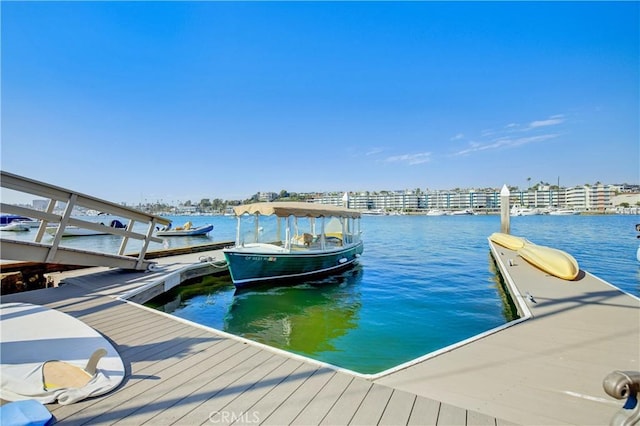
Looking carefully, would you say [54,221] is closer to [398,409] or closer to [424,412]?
[398,409]

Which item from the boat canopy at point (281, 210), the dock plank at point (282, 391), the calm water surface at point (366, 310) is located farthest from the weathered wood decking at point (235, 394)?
the boat canopy at point (281, 210)

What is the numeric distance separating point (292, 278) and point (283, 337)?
4108 millimetres

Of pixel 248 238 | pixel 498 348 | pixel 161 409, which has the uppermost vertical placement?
pixel 248 238

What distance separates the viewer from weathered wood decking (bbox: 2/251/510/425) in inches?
93.0

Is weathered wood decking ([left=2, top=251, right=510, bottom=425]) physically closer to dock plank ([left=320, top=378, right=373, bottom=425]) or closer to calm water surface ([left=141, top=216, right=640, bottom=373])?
dock plank ([left=320, top=378, right=373, bottom=425])

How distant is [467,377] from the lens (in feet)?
10.3

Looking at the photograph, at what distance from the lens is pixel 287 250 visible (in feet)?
32.6

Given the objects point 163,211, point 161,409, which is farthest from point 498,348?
point 163,211

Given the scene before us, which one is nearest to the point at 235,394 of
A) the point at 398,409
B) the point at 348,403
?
the point at 348,403

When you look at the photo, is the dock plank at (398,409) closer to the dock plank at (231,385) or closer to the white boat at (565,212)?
Result: the dock plank at (231,385)

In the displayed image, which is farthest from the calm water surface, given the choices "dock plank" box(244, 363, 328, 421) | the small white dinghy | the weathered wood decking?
the small white dinghy

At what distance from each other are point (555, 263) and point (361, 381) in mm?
8635

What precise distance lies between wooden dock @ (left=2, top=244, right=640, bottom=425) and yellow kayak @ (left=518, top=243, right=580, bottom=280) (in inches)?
129

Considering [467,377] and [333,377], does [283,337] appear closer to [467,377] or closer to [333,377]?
[333,377]
